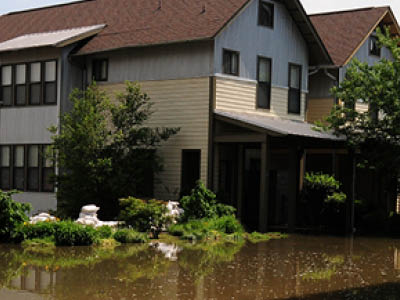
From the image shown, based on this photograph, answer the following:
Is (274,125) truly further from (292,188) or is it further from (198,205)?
(198,205)

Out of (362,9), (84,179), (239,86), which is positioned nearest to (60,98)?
(84,179)

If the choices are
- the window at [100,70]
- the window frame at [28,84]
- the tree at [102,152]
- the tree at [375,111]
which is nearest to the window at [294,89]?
the tree at [375,111]

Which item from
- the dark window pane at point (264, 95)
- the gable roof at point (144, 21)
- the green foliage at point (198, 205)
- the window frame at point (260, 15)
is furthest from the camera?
the dark window pane at point (264, 95)

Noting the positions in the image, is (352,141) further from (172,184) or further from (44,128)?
(44,128)

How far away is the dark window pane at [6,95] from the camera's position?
1216 inches

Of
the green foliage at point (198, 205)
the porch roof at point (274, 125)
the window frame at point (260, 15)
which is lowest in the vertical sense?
the green foliage at point (198, 205)

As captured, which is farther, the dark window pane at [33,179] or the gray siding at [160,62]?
the dark window pane at [33,179]

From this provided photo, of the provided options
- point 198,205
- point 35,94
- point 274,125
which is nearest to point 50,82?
point 35,94

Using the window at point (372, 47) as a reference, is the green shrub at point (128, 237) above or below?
below

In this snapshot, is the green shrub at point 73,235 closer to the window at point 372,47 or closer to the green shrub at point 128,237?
the green shrub at point 128,237

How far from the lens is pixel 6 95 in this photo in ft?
102

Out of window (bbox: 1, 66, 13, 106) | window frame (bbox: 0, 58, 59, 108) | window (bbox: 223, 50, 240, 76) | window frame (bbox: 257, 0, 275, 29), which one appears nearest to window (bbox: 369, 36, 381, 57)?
window frame (bbox: 257, 0, 275, 29)

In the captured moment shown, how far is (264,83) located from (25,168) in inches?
406

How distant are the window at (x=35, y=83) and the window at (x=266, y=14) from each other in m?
9.01
